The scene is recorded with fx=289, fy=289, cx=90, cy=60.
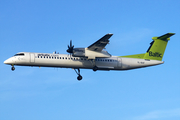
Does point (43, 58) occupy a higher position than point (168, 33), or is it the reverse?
point (168, 33)

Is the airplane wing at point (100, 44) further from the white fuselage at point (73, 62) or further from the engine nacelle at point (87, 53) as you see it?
the white fuselage at point (73, 62)

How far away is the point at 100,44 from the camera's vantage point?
29.2 m

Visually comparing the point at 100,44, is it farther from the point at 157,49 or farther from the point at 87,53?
the point at 157,49

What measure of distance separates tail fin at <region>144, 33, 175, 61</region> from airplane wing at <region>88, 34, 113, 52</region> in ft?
19.7

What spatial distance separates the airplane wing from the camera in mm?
28053

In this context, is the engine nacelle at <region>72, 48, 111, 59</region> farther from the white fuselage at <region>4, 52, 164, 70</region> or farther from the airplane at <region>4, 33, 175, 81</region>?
the white fuselage at <region>4, 52, 164, 70</region>

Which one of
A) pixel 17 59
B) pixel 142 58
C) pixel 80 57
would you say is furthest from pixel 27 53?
pixel 142 58

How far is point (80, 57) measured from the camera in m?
30.1

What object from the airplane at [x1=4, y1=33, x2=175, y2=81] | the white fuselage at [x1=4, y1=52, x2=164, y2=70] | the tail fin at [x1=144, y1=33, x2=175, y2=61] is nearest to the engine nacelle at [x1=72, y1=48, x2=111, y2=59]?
the airplane at [x1=4, y1=33, x2=175, y2=81]

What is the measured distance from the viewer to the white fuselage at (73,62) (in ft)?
94.7

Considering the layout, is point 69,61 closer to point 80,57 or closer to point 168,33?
point 80,57

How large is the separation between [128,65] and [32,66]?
10280 millimetres

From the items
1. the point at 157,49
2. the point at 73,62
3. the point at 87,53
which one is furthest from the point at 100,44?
the point at 157,49

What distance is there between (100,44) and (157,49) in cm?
751
